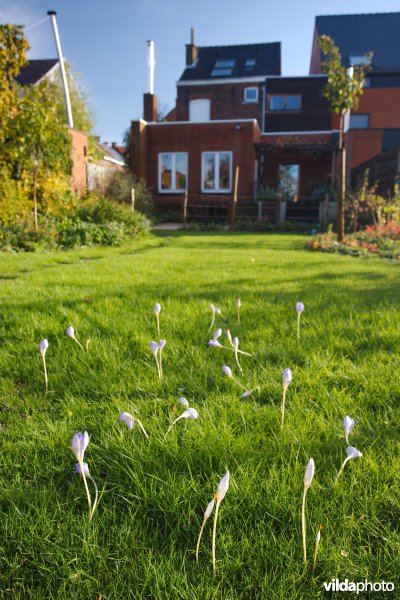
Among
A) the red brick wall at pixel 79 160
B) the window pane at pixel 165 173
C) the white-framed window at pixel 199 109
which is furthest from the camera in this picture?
the white-framed window at pixel 199 109

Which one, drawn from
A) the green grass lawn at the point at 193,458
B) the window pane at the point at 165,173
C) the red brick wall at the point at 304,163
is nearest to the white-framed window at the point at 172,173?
the window pane at the point at 165,173

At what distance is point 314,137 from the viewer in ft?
80.8

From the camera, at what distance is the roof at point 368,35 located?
29.3m

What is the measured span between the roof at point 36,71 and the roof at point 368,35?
20.3 m

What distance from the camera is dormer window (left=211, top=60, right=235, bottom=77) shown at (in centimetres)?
3084

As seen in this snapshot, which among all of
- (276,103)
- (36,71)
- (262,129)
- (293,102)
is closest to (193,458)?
(262,129)

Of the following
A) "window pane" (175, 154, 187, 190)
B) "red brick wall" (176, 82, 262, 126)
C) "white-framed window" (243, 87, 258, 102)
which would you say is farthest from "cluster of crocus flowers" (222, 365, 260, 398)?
"white-framed window" (243, 87, 258, 102)

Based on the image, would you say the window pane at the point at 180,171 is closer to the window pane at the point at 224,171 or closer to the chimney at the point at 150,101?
the window pane at the point at 224,171

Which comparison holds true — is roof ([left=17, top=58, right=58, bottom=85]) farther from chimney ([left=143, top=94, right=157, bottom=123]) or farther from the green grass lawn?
the green grass lawn

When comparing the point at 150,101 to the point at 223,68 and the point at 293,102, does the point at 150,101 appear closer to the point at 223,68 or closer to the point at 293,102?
the point at 223,68

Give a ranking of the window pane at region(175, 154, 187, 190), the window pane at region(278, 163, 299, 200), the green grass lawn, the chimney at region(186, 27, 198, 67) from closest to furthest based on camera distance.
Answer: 1. the green grass lawn
2. the window pane at region(175, 154, 187, 190)
3. the window pane at region(278, 163, 299, 200)
4. the chimney at region(186, 27, 198, 67)

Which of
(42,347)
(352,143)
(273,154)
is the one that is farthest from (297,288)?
(273,154)

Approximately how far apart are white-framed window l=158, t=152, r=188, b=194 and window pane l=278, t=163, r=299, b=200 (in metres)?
6.22

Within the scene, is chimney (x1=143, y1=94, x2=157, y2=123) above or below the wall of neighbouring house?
above
